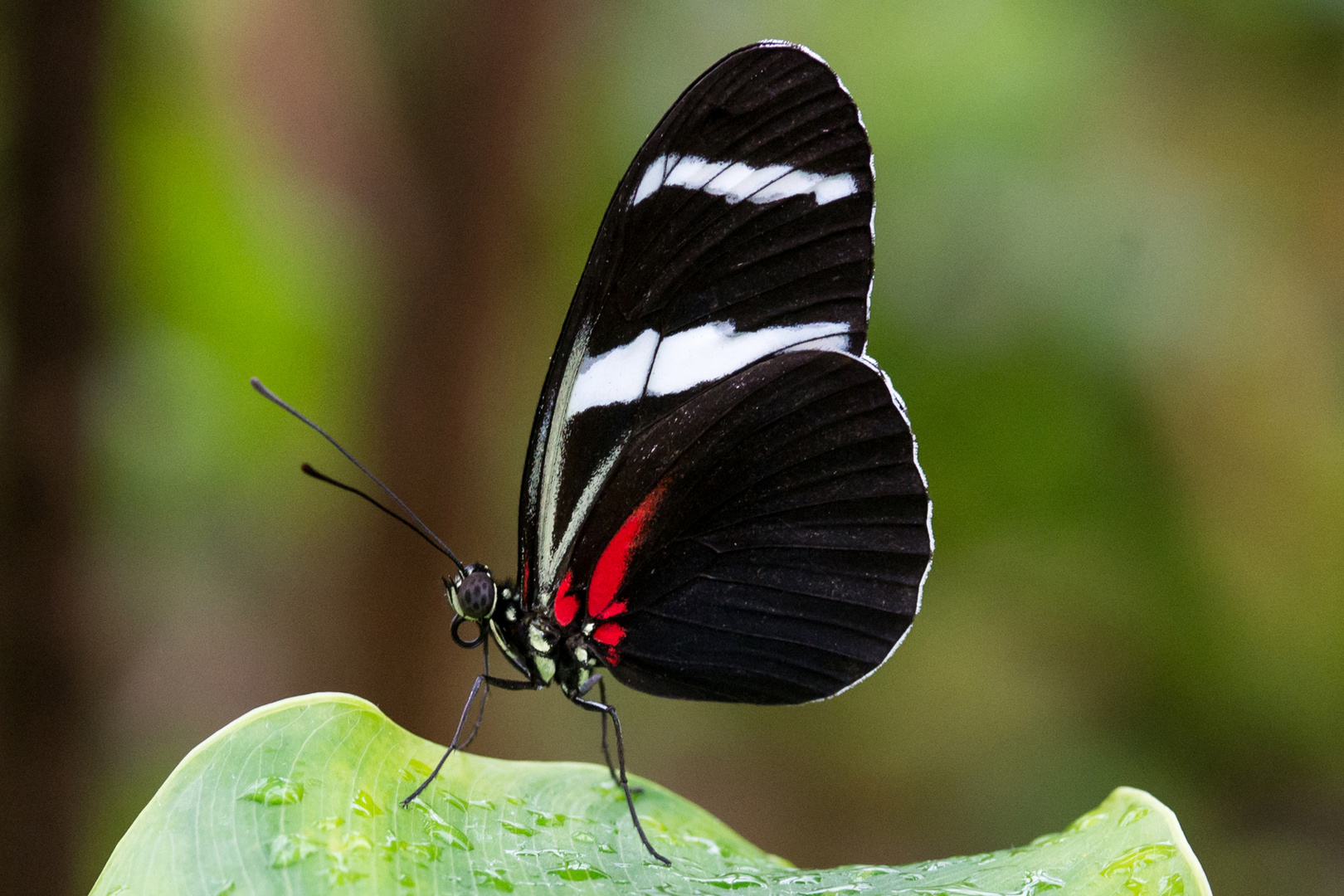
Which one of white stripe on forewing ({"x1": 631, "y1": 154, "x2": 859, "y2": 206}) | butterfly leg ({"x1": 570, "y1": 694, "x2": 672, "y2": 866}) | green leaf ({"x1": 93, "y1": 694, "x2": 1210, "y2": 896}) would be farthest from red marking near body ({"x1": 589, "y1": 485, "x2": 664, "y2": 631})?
white stripe on forewing ({"x1": 631, "y1": 154, "x2": 859, "y2": 206})

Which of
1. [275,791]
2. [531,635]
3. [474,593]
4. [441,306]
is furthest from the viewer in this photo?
[441,306]

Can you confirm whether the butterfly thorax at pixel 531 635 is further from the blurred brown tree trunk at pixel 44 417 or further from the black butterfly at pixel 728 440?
the blurred brown tree trunk at pixel 44 417

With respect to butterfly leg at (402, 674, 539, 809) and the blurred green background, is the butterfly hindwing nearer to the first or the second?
butterfly leg at (402, 674, 539, 809)

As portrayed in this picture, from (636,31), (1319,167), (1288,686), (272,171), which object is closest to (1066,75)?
(1319,167)

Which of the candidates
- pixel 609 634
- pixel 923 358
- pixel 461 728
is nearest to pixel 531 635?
pixel 609 634

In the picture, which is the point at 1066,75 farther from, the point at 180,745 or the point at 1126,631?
the point at 180,745

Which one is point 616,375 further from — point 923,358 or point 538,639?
point 923,358
